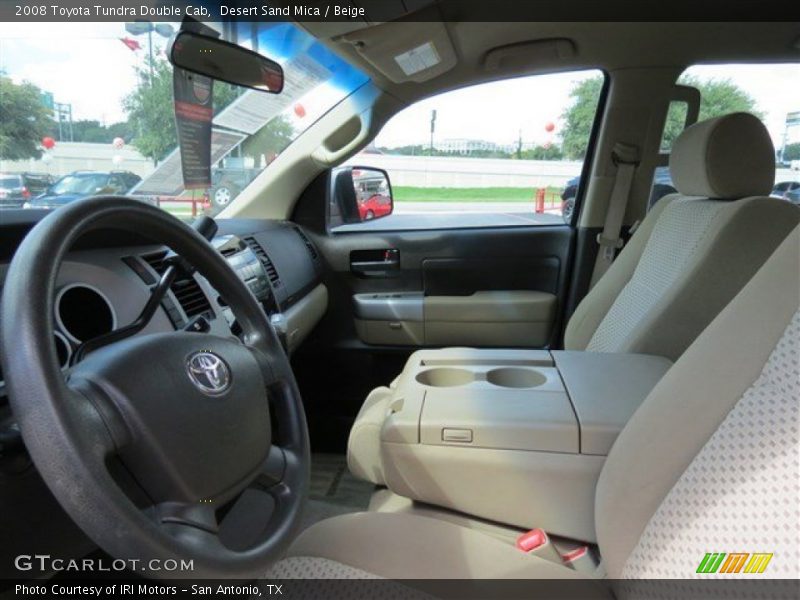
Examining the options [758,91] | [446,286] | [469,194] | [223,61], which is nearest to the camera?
[223,61]

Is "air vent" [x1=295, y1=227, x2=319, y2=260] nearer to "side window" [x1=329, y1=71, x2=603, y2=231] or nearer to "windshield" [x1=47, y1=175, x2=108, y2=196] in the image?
"side window" [x1=329, y1=71, x2=603, y2=231]

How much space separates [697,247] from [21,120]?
1.86 meters

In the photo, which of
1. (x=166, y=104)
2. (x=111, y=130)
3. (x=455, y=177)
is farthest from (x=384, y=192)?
(x=111, y=130)

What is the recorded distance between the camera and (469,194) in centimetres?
292

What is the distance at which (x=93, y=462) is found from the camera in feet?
1.99

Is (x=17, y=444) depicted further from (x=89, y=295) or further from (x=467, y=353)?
(x=467, y=353)

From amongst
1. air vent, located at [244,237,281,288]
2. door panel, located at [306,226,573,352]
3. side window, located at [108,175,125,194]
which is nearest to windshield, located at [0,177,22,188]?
side window, located at [108,175,125,194]

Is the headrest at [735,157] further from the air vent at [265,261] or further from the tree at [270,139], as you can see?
the tree at [270,139]

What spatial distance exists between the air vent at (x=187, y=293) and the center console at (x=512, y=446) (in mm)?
523

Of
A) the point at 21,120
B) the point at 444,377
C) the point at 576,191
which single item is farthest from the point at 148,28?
the point at 576,191

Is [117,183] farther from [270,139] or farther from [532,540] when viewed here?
[532,540]

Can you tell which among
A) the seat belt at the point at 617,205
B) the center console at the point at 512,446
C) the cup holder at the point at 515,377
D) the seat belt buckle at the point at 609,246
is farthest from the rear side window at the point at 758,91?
the center console at the point at 512,446

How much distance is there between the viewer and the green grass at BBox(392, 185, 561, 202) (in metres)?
2.88

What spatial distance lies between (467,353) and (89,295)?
101cm
